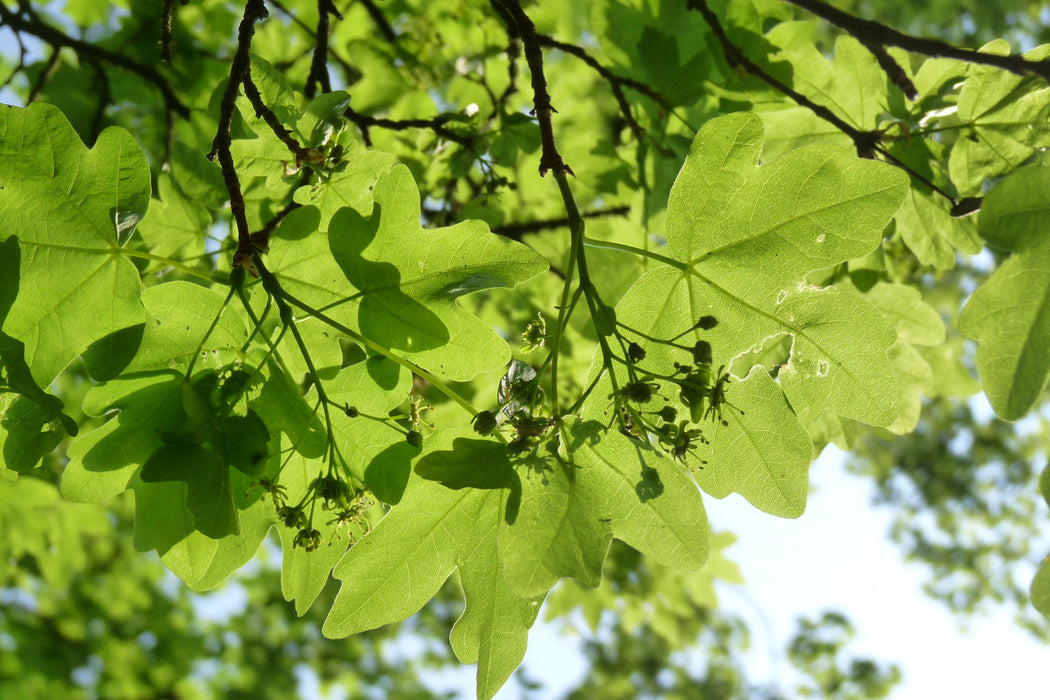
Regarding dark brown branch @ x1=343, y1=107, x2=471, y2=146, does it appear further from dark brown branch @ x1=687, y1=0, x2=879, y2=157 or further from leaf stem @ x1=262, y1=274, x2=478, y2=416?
leaf stem @ x1=262, y1=274, x2=478, y2=416

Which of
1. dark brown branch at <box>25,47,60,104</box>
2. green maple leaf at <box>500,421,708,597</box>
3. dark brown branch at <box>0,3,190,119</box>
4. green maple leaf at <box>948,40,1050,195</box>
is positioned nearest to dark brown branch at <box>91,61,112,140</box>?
dark brown branch at <box>0,3,190,119</box>

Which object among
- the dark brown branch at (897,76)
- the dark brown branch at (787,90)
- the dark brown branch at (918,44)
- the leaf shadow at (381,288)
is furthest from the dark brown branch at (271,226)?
the dark brown branch at (897,76)

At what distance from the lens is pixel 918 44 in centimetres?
152

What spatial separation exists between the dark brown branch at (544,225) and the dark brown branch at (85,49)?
123cm

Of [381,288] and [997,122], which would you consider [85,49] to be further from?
[997,122]

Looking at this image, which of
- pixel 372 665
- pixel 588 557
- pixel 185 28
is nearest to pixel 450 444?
pixel 588 557

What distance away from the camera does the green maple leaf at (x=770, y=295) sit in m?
1.42

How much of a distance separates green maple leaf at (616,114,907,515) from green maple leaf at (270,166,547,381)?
0.29 metres

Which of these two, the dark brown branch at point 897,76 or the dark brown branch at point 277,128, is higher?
the dark brown branch at point 897,76

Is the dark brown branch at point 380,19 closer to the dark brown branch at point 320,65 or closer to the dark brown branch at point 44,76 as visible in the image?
the dark brown branch at point 320,65

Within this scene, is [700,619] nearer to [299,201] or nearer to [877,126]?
[877,126]

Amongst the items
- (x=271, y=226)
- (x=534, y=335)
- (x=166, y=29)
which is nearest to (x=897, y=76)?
(x=534, y=335)

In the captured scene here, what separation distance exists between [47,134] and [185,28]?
182 centimetres

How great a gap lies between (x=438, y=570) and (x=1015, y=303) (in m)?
1.24
